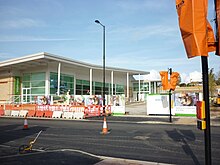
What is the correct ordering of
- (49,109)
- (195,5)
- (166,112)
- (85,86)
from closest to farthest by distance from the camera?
(195,5), (166,112), (49,109), (85,86)

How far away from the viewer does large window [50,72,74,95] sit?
39.2 m

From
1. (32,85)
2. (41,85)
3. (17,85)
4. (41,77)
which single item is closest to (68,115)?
(41,85)

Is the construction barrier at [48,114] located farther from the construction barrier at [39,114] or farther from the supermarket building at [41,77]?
the supermarket building at [41,77]

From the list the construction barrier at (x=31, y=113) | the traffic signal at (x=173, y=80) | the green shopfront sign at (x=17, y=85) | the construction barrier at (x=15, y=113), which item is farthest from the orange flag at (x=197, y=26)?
the green shopfront sign at (x=17, y=85)

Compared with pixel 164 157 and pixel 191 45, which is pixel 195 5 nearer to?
pixel 191 45

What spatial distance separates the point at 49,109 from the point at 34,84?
13.1 metres

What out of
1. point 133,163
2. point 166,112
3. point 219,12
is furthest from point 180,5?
point 166,112

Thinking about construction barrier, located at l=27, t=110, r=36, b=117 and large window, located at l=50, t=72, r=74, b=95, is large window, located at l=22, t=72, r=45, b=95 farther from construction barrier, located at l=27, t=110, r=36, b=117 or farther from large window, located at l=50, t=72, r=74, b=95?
construction barrier, located at l=27, t=110, r=36, b=117

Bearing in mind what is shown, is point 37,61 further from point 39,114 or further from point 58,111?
point 58,111

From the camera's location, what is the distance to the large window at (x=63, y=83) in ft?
128

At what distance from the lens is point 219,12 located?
173 inches

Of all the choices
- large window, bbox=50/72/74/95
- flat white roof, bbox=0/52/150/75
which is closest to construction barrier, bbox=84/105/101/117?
flat white roof, bbox=0/52/150/75

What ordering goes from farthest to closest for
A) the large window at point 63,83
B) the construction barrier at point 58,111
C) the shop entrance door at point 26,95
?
the shop entrance door at point 26,95 → the large window at point 63,83 → the construction barrier at point 58,111

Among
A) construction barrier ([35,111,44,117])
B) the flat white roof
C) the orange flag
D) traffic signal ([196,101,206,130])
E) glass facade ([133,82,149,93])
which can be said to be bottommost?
construction barrier ([35,111,44,117])
